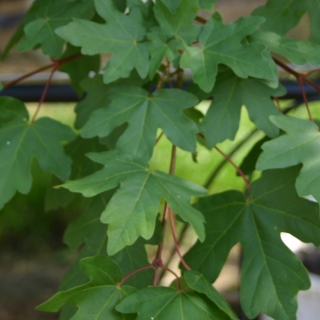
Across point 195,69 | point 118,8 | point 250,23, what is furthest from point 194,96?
point 118,8

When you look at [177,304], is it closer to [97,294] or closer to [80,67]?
[97,294]

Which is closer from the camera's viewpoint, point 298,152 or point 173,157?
point 298,152

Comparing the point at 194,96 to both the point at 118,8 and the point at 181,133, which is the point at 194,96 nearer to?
the point at 181,133

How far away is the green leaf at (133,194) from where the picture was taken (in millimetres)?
687

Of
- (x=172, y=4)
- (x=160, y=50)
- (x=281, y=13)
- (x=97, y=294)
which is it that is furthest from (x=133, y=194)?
(x=281, y=13)

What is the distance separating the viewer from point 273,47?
85 centimetres

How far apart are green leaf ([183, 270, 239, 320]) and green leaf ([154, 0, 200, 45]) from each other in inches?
14.9

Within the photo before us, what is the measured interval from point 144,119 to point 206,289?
0.99 ft

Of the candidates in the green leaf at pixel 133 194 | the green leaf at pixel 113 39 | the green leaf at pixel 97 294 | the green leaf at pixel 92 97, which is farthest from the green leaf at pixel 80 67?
the green leaf at pixel 97 294

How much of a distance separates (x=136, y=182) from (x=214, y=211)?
181mm

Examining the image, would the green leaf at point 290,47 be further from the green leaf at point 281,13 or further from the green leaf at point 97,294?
the green leaf at point 97,294

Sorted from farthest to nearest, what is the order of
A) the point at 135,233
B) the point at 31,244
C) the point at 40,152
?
the point at 31,244, the point at 40,152, the point at 135,233

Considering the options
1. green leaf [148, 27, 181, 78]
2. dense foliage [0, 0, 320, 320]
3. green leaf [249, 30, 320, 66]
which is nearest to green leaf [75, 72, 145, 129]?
dense foliage [0, 0, 320, 320]

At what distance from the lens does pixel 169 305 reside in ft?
2.38
